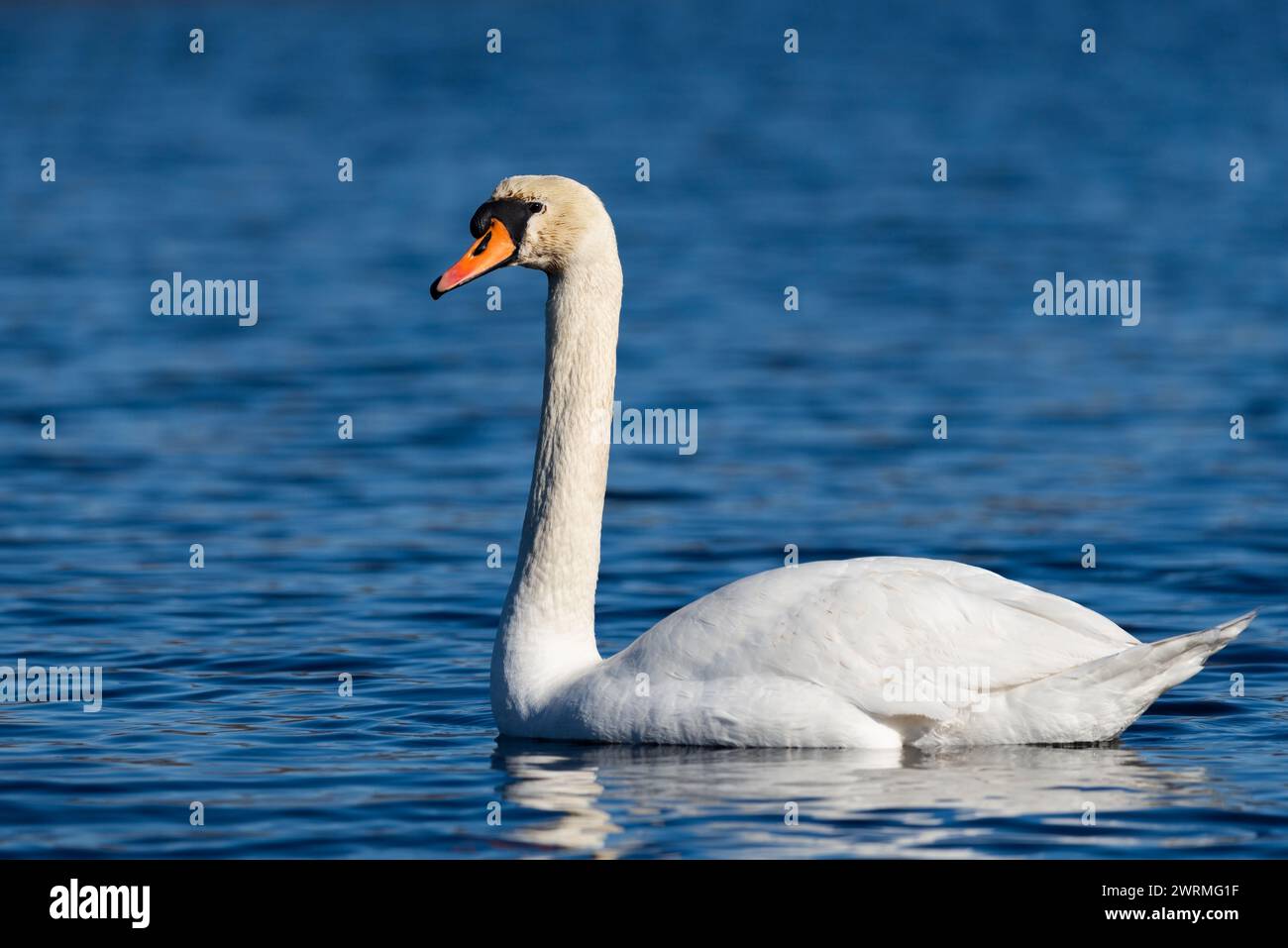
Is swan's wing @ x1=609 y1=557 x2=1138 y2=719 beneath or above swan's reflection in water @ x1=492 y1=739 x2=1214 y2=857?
above

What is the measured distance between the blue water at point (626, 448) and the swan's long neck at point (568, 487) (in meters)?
0.50

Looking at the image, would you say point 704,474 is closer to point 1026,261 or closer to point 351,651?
point 351,651

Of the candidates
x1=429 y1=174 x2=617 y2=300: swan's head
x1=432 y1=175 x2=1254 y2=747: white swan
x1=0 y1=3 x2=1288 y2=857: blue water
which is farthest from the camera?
x1=429 y1=174 x2=617 y2=300: swan's head

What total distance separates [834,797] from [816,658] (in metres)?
0.70

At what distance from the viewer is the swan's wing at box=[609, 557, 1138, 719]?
30.8ft

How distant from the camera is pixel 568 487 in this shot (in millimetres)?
10531

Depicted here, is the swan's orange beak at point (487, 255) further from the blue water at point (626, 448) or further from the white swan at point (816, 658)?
the blue water at point (626, 448)

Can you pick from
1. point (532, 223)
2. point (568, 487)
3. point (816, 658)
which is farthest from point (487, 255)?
point (816, 658)

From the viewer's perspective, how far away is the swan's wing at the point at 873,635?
9383mm

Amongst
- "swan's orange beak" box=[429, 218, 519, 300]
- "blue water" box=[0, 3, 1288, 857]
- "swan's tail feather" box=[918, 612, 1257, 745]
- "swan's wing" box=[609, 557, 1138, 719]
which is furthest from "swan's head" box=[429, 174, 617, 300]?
"swan's tail feather" box=[918, 612, 1257, 745]

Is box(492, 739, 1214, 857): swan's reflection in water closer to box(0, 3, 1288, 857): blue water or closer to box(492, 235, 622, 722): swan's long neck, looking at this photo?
box(0, 3, 1288, 857): blue water

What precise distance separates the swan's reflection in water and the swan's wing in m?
0.35

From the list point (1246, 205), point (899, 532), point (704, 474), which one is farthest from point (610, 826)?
point (1246, 205)

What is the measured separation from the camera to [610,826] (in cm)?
871
